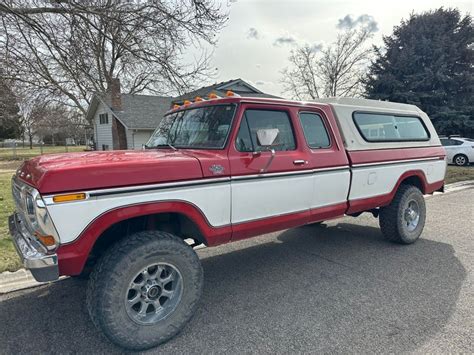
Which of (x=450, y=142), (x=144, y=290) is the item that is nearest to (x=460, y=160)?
(x=450, y=142)

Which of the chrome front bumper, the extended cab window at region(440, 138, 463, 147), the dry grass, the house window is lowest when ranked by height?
Answer: the dry grass

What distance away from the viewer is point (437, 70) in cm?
1998

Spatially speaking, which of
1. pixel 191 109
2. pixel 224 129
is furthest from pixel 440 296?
pixel 191 109

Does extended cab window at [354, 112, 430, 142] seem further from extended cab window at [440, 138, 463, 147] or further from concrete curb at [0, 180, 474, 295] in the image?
extended cab window at [440, 138, 463, 147]

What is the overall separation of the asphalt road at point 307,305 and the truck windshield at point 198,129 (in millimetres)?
1667

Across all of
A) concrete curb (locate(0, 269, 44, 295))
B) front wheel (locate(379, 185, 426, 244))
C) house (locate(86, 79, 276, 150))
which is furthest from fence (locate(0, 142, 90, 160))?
front wheel (locate(379, 185, 426, 244))

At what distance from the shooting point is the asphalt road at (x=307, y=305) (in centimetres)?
264

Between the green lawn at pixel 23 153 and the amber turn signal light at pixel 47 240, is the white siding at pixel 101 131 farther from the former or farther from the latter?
the amber turn signal light at pixel 47 240

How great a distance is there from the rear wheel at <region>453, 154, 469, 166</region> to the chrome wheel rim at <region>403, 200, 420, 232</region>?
13.9 meters

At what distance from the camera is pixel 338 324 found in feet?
9.49

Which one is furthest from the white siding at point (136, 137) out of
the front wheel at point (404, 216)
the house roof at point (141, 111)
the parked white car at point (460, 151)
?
the front wheel at point (404, 216)

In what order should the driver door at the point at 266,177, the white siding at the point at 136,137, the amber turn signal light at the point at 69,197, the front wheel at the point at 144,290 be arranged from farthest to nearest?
the white siding at the point at 136,137, the driver door at the point at 266,177, the front wheel at the point at 144,290, the amber turn signal light at the point at 69,197

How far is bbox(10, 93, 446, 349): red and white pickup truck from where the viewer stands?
235 centimetres

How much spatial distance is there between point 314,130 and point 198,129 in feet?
4.72
